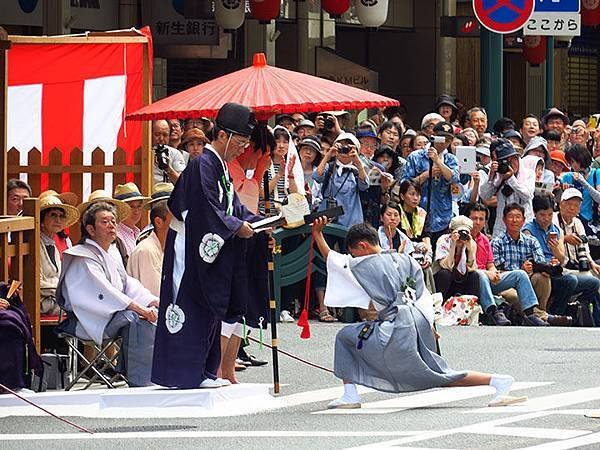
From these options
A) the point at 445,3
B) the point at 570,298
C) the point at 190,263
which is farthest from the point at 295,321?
the point at 445,3

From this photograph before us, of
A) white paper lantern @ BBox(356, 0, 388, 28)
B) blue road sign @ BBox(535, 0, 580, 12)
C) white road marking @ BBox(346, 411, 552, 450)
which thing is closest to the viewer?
white road marking @ BBox(346, 411, 552, 450)

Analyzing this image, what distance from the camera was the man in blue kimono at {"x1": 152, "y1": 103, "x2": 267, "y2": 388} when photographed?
11.6 m

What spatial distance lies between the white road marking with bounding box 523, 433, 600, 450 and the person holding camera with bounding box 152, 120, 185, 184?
5570mm

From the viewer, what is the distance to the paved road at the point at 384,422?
10.2 meters

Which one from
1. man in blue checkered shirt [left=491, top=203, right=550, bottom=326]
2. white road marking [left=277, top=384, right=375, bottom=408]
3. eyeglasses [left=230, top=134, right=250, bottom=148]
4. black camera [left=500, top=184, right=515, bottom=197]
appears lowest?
white road marking [left=277, top=384, right=375, bottom=408]

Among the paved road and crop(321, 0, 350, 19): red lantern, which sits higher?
crop(321, 0, 350, 19): red lantern

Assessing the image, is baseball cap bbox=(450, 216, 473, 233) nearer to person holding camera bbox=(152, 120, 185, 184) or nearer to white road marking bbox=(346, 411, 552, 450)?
person holding camera bbox=(152, 120, 185, 184)

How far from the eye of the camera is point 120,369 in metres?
12.4

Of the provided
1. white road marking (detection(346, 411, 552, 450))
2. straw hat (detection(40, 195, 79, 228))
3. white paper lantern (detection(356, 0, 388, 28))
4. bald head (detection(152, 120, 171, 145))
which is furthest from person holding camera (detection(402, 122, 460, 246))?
white paper lantern (detection(356, 0, 388, 28))

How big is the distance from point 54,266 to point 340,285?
7.66 ft

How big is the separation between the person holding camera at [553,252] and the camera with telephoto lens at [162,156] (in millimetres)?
4136

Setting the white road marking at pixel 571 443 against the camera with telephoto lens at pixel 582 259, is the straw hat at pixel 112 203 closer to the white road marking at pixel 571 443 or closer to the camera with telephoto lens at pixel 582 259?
the white road marking at pixel 571 443

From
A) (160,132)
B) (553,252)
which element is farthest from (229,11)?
(553,252)

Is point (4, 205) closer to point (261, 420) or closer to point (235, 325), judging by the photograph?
point (235, 325)
